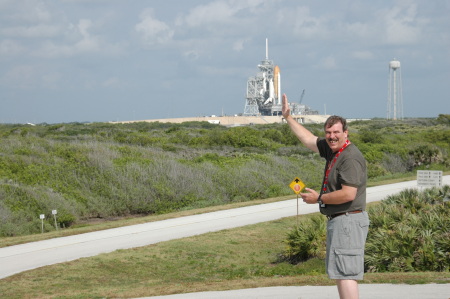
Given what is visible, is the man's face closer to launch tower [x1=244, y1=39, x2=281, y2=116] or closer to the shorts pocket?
the shorts pocket

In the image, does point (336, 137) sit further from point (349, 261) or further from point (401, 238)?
point (401, 238)

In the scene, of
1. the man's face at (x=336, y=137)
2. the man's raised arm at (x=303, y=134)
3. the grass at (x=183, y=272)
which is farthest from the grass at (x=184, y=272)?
the man's face at (x=336, y=137)

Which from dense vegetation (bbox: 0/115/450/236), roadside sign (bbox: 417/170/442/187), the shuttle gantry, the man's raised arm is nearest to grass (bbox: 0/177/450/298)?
the man's raised arm

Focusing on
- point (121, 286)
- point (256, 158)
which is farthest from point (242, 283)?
point (256, 158)

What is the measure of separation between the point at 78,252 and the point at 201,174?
1473cm

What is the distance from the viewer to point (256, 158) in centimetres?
3697

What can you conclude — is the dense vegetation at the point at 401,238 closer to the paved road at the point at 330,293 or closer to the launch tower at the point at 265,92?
the paved road at the point at 330,293

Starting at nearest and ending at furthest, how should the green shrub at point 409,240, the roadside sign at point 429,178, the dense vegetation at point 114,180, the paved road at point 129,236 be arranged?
the green shrub at point 409,240 → the paved road at point 129,236 → the roadside sign at point 429,178 → the dense vegetation at point 114,180

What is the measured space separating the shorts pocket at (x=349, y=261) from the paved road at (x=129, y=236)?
8.83 metres

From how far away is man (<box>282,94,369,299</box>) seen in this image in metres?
6.28

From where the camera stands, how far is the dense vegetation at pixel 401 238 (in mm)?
12070

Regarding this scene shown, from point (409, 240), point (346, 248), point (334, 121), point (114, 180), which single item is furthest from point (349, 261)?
point (114, 180)

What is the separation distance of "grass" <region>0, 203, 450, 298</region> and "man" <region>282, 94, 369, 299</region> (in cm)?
367

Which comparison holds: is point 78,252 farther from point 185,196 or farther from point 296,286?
point 185,196
